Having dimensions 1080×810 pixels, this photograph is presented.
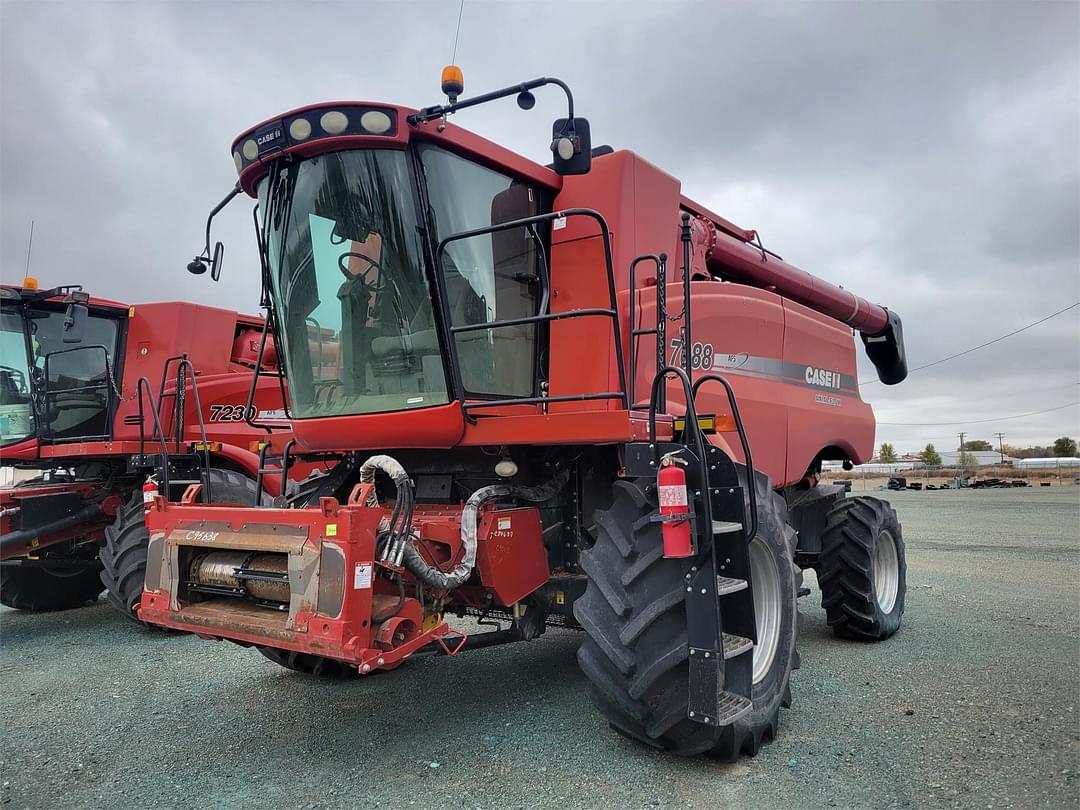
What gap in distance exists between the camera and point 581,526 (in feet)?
14.2

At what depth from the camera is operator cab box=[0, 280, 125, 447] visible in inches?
298

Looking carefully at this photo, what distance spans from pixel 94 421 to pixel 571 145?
6.65 m

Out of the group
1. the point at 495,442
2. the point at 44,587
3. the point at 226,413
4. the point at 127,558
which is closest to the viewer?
the point at 495,442

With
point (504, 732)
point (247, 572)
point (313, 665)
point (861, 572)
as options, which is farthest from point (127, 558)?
point (861, 572)

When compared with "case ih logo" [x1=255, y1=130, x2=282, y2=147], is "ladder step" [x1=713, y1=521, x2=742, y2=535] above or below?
below

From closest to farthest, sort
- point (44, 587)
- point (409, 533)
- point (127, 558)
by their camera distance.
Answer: point (409, 533), point (127, 558), point (44, 587)

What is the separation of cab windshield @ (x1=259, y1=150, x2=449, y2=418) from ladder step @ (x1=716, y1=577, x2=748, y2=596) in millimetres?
1587

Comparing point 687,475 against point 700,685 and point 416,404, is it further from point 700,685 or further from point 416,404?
point 416,404

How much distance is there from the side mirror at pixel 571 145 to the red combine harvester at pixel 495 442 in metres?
0.01

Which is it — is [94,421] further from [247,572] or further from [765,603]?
[765,603]

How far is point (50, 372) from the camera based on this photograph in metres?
7.73

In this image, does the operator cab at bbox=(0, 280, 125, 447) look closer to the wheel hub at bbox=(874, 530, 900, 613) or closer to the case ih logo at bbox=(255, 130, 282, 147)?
the case ih logo at bbox=(255, 130, 282, 147)

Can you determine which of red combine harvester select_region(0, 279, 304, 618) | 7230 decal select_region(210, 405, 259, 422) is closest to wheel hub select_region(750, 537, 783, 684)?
red combine harvester select_region(0, 279, 304, 618)

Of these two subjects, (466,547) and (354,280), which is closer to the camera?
(466,547)
